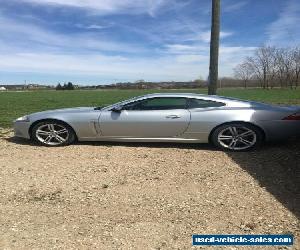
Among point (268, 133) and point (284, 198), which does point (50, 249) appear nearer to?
point (284, 198)

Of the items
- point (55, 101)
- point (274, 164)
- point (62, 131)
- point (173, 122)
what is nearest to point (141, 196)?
point (274, 164)

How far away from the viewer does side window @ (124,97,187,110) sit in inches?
273

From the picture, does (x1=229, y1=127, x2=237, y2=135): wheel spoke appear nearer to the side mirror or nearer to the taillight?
the taillight

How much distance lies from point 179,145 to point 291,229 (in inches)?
152

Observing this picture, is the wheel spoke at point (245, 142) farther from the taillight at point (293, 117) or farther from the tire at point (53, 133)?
the tire at point (53, 133)

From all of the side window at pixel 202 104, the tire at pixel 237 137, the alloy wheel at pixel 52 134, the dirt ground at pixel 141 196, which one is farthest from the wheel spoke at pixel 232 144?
the alloy wheel at pixel 52 134

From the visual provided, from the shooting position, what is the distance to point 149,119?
6.84 metres

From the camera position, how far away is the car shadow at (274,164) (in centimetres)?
433

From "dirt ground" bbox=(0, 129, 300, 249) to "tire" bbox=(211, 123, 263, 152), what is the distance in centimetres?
24

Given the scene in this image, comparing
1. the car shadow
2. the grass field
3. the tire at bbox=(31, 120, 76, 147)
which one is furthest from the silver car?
the grass field

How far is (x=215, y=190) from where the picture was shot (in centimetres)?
452

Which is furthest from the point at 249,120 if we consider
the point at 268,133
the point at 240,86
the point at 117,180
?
the point at 240,86

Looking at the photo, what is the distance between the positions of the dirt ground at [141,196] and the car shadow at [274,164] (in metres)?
0.01

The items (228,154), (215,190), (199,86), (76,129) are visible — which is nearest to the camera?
(215,190)
